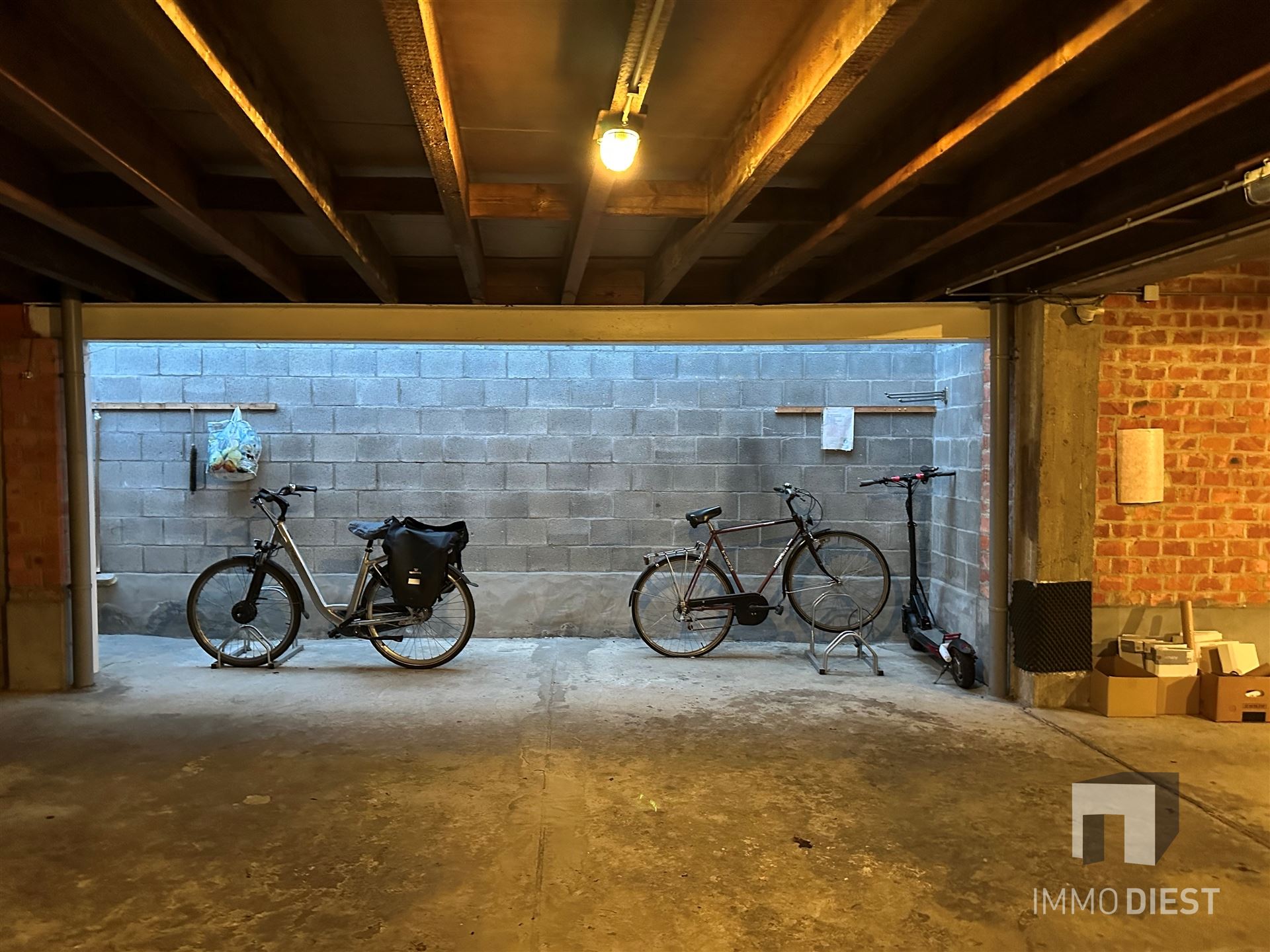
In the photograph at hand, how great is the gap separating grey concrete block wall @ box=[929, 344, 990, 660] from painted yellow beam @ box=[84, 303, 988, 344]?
0.67 m

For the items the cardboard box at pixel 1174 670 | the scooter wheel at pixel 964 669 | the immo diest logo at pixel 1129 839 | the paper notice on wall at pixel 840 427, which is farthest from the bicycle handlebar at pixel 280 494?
the cardboard box at pixel 1174 670

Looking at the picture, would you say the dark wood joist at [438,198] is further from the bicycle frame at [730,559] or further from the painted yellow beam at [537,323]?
the bicycle frame at [730,559]

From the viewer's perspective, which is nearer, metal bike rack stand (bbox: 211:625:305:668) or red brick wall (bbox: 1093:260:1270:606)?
red brick wall (bbox: 1093:260:1270:606)

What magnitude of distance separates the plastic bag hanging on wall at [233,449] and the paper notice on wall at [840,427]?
3660 millimetres

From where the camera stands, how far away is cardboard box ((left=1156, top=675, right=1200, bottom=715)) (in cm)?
388

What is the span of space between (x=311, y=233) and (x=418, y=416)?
1.85 meters

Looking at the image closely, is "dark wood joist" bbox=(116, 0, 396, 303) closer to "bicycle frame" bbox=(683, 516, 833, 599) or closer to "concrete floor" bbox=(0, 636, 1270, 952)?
"concrete floor" bbox=(0, 636, 1270, 952)

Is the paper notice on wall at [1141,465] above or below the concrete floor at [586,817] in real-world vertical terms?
above

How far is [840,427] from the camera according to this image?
534 centimetres

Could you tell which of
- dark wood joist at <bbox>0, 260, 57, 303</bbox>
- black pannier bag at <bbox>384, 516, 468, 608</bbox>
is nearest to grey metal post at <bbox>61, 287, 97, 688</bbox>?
dark wood joist at <bbox>0, 260, 57, 303</bbox>

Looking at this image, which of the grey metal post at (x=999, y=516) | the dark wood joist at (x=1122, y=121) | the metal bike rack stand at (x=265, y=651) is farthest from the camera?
the metal bike rack stand at (x=265, y=651)

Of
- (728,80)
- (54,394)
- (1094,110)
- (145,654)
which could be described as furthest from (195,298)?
(1094,110)

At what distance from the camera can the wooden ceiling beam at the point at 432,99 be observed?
5.28 feet

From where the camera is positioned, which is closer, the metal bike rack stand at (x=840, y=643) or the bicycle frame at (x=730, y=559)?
the metal bike rack stand at (x=840, y=643)
